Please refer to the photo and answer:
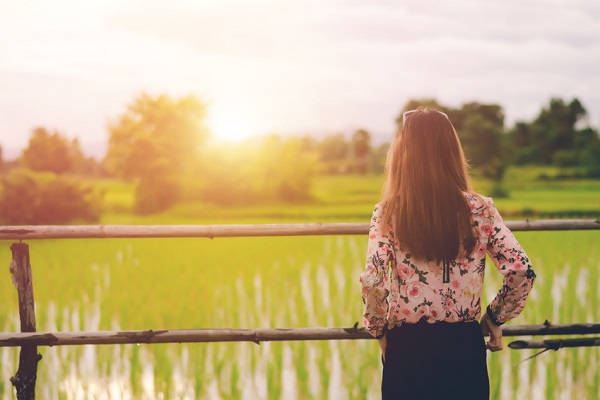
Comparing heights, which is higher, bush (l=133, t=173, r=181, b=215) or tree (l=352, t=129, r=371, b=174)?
tree (l=352, t=129, r=371, b=174)

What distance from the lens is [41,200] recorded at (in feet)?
47.6

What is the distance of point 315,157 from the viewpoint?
1891 cm

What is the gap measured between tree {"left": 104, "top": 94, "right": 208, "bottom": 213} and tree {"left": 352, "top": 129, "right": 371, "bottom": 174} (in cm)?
1186

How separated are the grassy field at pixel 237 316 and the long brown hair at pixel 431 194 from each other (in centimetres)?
208

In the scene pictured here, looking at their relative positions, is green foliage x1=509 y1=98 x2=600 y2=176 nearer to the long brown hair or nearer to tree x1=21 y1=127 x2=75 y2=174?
tree x1=21 y1=127 x2=75 y2=174

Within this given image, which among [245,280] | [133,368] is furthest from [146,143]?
[133,368]

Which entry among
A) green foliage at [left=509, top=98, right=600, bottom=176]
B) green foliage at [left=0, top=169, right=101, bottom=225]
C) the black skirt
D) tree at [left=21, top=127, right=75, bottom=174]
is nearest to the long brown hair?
the black skirt

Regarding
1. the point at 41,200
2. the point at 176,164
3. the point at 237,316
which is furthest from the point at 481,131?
the point at 237,316

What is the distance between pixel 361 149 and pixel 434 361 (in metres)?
32.8

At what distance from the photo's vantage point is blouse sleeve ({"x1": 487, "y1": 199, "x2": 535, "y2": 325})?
6.43 feet

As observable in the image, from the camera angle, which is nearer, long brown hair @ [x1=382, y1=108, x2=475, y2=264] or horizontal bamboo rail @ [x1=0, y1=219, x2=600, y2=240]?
long brown hair @ [x1=382, y1=108, x2=475, y2=264]

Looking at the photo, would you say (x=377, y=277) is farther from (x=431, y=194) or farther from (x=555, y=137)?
(x=555, y=137)

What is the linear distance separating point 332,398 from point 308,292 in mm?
1555

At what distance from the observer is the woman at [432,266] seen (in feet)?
6.21
